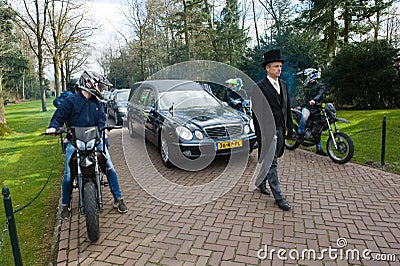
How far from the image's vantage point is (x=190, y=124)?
18.9ft

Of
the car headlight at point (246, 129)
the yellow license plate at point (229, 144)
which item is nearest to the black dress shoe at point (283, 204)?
the yellow license plate at point (229, 144)

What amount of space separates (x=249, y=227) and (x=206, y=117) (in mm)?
2940

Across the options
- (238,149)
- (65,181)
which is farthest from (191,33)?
(65,181)

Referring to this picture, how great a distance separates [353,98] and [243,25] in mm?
13866

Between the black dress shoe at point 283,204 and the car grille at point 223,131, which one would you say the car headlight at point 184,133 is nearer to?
the car grille at point 223,131

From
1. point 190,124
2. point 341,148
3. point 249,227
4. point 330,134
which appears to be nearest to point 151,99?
point 190,124

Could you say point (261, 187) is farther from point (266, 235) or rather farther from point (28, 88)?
point (28, 88)

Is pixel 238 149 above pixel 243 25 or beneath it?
beneath

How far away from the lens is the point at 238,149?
19.1 ft

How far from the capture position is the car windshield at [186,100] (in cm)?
692

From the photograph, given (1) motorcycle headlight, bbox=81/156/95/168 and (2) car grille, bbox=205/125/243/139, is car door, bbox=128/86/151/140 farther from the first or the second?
(1) motorcycle headlight, bbox=81/156/95/168

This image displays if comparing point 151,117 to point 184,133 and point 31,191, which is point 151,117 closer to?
point 184,133

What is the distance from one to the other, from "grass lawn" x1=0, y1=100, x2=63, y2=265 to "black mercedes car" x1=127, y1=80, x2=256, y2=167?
2.22 metres

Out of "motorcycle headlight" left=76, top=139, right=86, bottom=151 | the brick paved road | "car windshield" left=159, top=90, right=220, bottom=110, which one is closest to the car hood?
"car windshield" left=159, top=90, right=220, bottom=110
